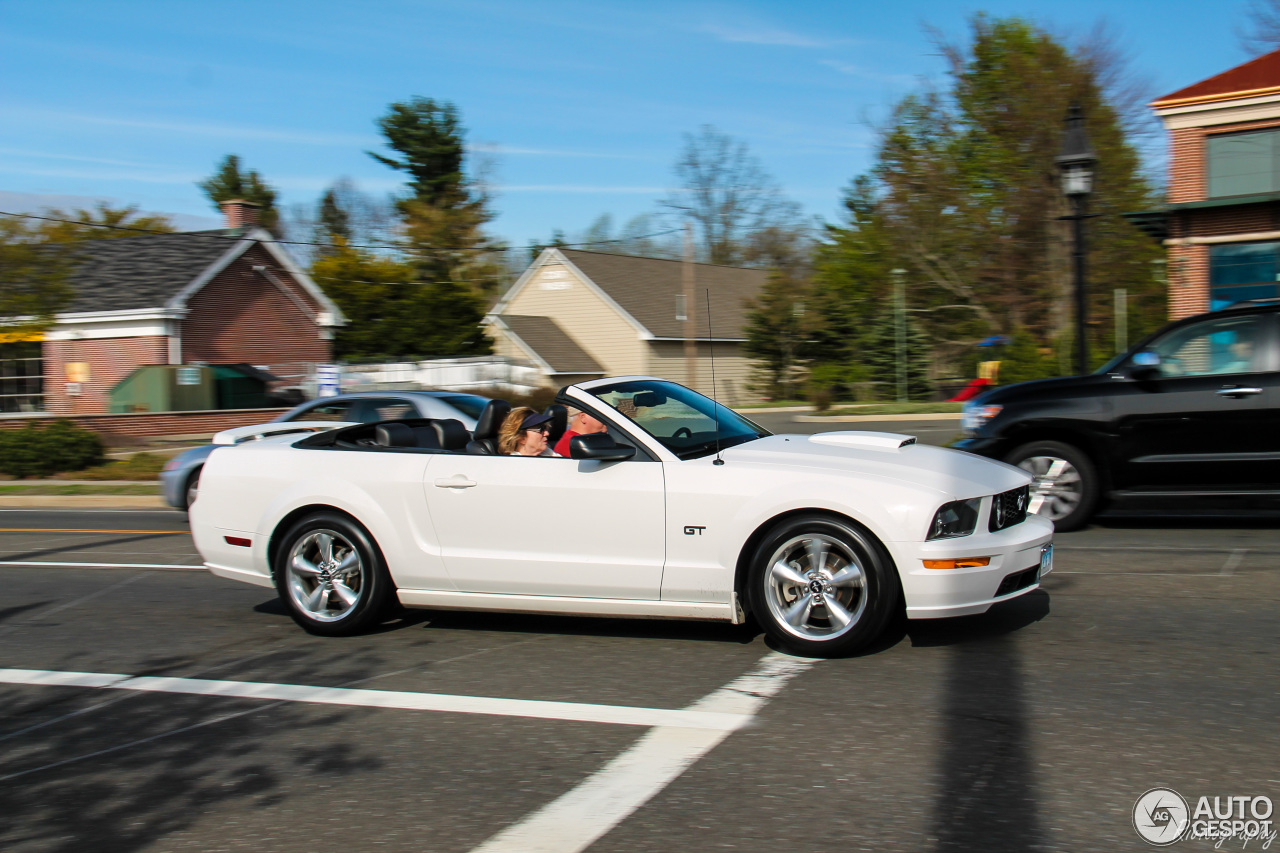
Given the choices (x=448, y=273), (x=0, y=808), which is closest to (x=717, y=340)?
(x=448, y=273)

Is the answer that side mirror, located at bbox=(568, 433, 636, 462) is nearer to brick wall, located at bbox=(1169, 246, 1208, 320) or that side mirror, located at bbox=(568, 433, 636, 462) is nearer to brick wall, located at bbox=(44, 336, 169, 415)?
brick wall, located at bbox=(1169, 246, 1208, 320)

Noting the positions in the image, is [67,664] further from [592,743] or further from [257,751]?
[592,743]

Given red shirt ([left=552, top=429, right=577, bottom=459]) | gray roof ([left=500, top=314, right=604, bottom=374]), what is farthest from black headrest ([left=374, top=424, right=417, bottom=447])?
gray roof ([left=500, top=314, right=604, bottom=374])

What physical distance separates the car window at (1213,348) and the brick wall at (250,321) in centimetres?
2608

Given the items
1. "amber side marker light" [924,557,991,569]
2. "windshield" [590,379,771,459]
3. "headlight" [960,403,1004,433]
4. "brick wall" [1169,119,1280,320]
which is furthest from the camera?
"brick wall" [1169,119,1280,320]

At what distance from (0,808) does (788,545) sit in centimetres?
363

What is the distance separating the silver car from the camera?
11.6 meters

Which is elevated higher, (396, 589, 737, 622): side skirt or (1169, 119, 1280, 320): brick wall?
(1169, 119, 1280, 320): brick wall

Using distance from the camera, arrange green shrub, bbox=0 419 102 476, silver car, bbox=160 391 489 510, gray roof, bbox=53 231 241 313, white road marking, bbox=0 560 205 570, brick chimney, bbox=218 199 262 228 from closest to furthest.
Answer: white road marking, bbox=0 560 205 570
silver car, bbox=160 391 489 510
green shrub, bbox=0 419 102 476
gray roof, bbox=53 231 241 313
brick chimney, bbox=218 199 262 228

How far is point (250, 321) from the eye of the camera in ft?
106

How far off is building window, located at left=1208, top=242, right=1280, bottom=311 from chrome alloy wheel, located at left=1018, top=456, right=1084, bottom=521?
702 inches

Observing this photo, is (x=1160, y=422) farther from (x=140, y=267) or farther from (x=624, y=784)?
(x=140, y=267)

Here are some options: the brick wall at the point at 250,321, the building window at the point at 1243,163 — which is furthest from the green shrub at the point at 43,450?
the building window at the point at 1243,163

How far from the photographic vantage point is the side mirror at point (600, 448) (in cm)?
600
